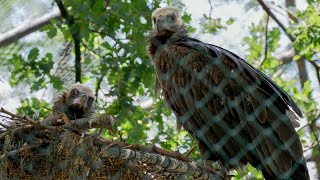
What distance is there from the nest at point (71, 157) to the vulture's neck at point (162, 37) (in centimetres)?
80

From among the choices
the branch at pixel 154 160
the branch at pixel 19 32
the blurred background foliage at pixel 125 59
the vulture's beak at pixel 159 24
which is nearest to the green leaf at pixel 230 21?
the blurred background foliage at pixel 125 59

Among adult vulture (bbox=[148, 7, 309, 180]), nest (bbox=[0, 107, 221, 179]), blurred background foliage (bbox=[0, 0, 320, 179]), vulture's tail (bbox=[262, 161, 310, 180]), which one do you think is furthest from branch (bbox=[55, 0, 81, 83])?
vulture's tail (bbox=[262, 161, 310, 180])

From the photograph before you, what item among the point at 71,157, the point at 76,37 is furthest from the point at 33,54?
the point at 71,157

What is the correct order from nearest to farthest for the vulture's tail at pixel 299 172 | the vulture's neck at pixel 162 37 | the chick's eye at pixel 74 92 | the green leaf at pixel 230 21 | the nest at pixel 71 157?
1. the nest at pixel 71 157
2. the vulture's tail at pixel 299 172
3. the vulture's neck at pixel 162 37
4. the chick's eye at pixel 74 92
5. the green leaf at pixel 230 21

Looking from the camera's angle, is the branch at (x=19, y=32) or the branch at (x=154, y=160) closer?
the branch at (x=154, y=160)

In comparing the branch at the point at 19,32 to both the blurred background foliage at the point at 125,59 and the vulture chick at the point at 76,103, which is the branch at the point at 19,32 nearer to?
the blurred background foliage at the point at 125,59

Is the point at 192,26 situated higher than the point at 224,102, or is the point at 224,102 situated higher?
the point at 192,26

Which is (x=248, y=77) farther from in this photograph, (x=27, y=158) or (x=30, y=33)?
(x=30, y=33)

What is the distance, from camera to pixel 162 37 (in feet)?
11.0

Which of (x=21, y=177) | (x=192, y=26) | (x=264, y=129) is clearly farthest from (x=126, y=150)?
(x=192, y=26)

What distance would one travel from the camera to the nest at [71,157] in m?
2.44

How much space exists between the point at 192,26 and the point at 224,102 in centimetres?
185

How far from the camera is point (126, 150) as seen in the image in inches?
96.7

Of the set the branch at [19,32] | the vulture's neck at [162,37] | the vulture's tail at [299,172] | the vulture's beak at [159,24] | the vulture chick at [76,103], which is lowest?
the vulture's tail at [299,172]
